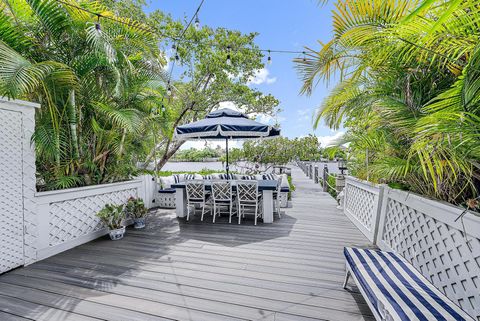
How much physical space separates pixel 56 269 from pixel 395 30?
187 inches

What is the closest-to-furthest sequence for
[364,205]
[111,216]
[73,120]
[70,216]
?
[73,120] → [70,216] → [111,216] → [364,205]

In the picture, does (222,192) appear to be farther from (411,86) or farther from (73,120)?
(411,86)

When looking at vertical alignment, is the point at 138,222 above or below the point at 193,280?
above

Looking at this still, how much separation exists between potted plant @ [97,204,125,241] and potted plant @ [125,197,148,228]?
1.23 ft

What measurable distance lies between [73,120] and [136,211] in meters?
2.05

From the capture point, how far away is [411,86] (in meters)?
2.77

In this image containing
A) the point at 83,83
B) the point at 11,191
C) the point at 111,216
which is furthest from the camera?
the point at 111,216

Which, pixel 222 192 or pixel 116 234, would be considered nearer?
pixel 116 234

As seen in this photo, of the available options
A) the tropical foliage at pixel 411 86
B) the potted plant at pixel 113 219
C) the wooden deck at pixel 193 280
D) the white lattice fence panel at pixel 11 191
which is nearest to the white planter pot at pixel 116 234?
the potted plant at pixel 113 219

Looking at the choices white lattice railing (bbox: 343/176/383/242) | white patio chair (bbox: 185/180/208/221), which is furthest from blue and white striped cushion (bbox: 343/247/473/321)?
white patio chair (bbox: 185/180/208/221)

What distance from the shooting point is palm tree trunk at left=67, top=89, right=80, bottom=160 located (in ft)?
11.8

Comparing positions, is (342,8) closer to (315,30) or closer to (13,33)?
(315,30)

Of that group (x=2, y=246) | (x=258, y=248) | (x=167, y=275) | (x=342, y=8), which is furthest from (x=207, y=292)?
(x=342, y=8)

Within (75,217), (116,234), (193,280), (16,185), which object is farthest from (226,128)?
(16,185)
